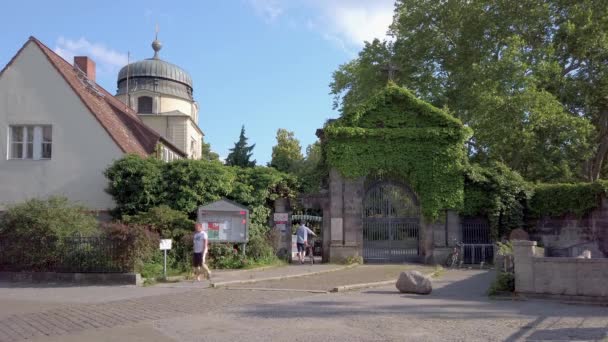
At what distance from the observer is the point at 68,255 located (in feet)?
55.8

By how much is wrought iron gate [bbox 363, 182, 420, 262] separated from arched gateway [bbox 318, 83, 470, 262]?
0.04m

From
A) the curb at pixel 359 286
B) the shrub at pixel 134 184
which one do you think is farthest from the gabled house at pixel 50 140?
the curb at pixel 359 286

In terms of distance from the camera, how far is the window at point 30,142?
24609 millimetres

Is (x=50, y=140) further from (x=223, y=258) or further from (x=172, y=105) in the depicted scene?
(x=172, y=105)

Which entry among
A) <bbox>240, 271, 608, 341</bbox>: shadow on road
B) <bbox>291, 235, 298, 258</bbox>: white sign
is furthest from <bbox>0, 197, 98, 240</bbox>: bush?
<bbox>291, 235, 298, 258</bbox>: white sign

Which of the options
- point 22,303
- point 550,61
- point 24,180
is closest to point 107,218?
point 24,180

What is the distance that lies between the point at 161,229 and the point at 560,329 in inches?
541

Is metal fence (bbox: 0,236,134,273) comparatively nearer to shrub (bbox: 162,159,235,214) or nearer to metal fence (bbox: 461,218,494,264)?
shrub (bbox: 162,159,235,214)

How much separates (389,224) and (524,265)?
38.2ft

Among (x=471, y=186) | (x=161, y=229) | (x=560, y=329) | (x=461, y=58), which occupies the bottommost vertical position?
(x=560, y=329)

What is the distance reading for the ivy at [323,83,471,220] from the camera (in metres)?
24.5

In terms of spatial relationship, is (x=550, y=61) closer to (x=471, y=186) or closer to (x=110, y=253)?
(x=471, y=186)

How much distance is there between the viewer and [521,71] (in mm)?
30188

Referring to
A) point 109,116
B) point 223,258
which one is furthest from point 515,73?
point 109,116
